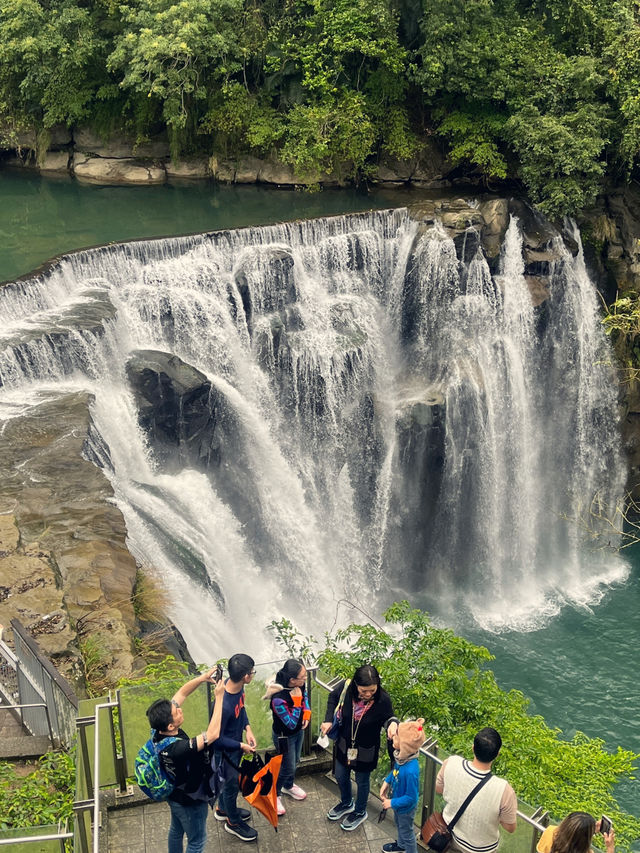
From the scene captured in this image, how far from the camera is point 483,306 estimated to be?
21078 millimetres

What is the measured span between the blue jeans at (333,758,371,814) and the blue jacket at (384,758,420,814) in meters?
0.40

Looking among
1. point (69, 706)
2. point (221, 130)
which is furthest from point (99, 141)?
point (69, 706)

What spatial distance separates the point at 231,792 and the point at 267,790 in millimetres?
282

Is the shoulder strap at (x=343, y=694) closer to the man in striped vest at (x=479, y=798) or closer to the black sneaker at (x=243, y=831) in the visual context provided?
the man in striped vest at (x=479, y=798)

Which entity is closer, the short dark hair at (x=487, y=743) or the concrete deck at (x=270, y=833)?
the short dark hair at (x=487, y=743)

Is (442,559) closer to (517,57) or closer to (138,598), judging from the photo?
(138,598)

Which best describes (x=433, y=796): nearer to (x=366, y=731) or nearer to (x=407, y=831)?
(x=407, y=831)

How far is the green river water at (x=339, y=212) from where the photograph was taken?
55.0ft

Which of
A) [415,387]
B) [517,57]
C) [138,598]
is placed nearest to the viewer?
[138,598]

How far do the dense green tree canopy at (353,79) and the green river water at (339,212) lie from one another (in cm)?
146

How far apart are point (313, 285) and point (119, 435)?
6.24 m

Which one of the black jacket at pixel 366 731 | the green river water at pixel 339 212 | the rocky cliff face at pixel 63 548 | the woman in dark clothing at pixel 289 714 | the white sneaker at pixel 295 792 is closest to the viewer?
the black jacket at pixel 366 731

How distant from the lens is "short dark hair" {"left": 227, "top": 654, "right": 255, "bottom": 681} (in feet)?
20.6

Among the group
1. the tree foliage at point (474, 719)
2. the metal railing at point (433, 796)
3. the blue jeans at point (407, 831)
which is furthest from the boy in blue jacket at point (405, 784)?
the tree foliage at point (474, 719)
